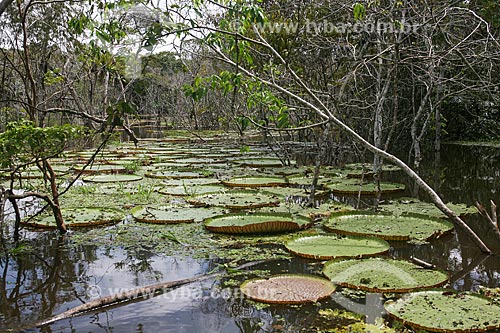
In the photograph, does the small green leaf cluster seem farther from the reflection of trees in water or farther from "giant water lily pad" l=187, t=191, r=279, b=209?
"giant water lily pad" l=187, t=191, r=279, b=209

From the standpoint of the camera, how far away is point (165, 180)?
26.2 feet

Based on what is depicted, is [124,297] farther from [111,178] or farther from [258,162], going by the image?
[258,162]

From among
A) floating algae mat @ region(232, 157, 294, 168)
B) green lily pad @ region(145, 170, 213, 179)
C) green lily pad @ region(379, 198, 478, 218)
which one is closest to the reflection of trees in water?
green lily pad @ region(379, 198, 478, 218)

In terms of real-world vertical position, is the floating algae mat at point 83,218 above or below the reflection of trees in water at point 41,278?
above

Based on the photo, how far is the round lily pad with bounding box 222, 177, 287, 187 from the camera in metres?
7.23

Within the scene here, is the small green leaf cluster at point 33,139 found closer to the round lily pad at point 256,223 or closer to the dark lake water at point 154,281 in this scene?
the dark lake water at point 154,281

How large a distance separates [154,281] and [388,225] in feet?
7.82

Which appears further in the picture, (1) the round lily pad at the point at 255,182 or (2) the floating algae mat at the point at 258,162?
(2) the floating algae mat at the point at 258,162

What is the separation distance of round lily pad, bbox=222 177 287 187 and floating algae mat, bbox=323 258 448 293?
369 cm

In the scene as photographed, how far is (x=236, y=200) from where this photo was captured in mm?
6000

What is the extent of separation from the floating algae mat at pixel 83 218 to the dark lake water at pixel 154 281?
0.62 ft

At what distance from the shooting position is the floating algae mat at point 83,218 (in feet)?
15.9

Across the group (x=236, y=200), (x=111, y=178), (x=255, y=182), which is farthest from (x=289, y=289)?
(x=111, y=178)

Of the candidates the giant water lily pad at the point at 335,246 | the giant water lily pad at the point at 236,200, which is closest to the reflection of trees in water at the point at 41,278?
the giant water lily pad at the point at 335,246
